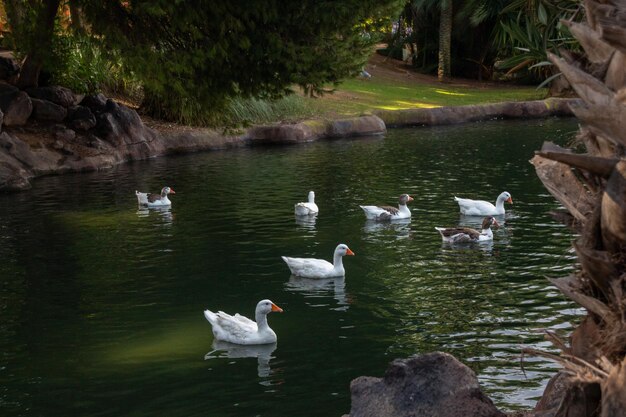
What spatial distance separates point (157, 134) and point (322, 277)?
17.9m

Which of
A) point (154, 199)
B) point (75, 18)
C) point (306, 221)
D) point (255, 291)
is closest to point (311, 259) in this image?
point (255, 291)

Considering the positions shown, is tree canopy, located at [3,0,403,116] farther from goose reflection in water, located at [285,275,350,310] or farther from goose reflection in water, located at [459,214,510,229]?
goose reflection in water, located at [285,275,350,310]

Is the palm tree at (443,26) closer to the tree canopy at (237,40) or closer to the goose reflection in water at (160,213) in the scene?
the tree canopy at (237,40)

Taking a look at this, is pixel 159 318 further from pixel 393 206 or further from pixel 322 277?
pixel 393 206

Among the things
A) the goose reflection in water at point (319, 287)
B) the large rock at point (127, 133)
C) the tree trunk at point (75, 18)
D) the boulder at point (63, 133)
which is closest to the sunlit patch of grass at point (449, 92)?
the large rock at point (127, 133)

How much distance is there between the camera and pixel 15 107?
95.9 ft

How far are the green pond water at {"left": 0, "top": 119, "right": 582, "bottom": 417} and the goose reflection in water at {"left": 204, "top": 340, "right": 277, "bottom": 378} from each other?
0.12 ft

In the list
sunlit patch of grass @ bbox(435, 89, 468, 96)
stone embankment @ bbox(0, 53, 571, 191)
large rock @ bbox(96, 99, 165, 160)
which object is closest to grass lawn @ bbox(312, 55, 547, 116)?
sunlit patch of grass @ bbox(435, 89, 468, 96)

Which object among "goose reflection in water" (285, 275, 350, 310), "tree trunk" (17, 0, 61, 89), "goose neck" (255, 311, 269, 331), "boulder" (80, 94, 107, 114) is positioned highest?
"tree trunk" (17, 0, 61, 89)

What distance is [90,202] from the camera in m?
23.4

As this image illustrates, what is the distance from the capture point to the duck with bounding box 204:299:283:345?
12.5m

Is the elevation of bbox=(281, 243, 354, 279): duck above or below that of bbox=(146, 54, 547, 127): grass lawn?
below

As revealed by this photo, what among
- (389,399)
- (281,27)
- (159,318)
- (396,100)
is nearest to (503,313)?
(159,318)

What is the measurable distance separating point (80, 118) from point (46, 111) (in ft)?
3.47
